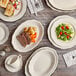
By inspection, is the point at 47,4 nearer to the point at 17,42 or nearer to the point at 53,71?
the point at 17,42

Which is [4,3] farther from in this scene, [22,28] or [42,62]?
[42,62]

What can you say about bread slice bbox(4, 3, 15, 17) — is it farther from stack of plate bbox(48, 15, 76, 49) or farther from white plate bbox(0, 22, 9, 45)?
stack of plate bbox(48, 15, 76, 49)

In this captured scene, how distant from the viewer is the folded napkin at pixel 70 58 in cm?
168

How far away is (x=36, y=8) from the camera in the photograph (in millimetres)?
1719

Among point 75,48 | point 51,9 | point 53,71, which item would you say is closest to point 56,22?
point 51,9

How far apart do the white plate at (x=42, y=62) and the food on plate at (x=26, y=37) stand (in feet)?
0.31

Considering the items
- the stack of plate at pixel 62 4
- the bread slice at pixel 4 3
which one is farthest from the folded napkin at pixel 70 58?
the bread slice at pixel 4 3

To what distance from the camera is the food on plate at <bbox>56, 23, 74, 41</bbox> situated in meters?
1.70

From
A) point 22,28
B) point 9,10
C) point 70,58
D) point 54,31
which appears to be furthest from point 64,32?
point 9,10

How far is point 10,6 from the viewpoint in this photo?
1679 mm

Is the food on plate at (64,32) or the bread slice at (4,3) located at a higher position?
the bread slice at (4,3)

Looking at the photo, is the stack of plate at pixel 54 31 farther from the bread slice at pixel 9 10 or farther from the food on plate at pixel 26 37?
the bread slice at pixel 9 10

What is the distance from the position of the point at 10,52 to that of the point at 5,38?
0.11 metres

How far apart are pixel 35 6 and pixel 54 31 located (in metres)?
0.24
